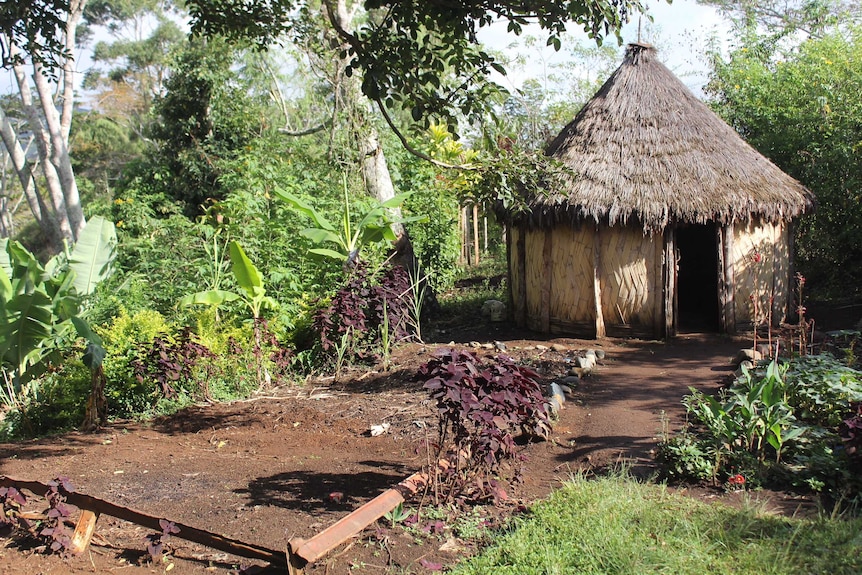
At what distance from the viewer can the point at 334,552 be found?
3.59 metres

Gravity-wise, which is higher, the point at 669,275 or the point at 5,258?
the point at 5,258

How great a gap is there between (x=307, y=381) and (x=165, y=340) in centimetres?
166

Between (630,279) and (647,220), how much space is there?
2.95ft

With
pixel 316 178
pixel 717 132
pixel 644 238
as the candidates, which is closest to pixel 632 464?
pixel 644 238

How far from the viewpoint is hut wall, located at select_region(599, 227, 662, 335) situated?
9.26 metres

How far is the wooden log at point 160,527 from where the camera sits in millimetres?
3180

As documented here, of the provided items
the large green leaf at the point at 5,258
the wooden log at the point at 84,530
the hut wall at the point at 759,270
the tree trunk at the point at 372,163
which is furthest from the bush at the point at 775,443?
the large green leaf at the point at 5,258

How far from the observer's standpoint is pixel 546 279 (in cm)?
991

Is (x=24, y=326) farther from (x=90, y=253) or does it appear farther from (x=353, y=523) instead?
(x=353, y=523)

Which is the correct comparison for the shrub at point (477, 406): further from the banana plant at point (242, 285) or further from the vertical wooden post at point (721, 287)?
the vertical wooden post at point (721, 287)

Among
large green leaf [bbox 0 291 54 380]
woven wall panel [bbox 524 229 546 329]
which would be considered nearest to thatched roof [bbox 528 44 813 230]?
woven wall panel [bbox 524 229 546 329]

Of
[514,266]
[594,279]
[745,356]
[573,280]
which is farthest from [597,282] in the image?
[745,356]

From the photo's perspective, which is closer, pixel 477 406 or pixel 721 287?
pixel 477 406

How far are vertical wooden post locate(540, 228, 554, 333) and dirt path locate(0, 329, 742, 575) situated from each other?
2152mm
